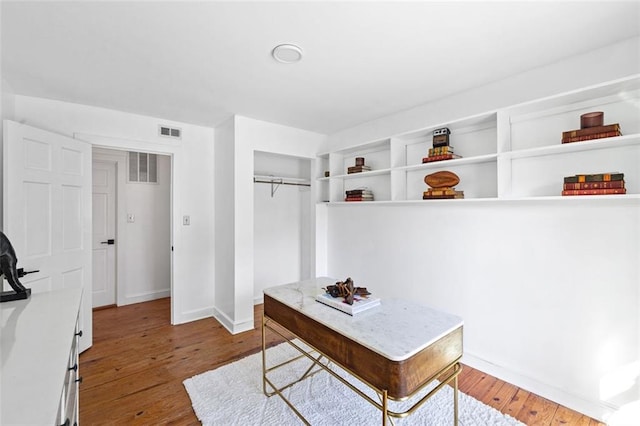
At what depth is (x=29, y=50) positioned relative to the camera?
6.25ft

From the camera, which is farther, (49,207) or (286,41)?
(49,207)

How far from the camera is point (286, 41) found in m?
1.80

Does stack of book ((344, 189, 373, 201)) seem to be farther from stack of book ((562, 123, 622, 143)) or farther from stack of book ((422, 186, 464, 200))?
stack of book ((562, 123, 622, 143))

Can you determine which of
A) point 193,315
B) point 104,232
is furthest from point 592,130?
point 104,232

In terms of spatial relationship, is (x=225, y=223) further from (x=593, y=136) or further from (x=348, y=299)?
(x=593, y=136)

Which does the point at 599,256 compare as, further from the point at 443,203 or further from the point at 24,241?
the point at 24,241

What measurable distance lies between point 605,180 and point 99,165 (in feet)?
17.5

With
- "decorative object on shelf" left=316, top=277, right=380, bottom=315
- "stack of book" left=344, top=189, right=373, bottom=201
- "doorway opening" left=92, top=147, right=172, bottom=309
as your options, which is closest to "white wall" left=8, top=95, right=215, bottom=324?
"doorway opening" left=92, top=147, right=172, bottom=309

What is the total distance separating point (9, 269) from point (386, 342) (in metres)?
1.94

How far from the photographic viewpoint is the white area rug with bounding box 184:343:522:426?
73.8 inches

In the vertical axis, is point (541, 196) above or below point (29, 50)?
below

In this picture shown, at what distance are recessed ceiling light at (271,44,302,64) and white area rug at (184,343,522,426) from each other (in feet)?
8.02

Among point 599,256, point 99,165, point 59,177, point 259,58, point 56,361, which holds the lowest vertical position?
point 56,361

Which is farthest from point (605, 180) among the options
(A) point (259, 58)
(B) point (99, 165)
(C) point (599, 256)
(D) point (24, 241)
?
(B) point (99, 165)
